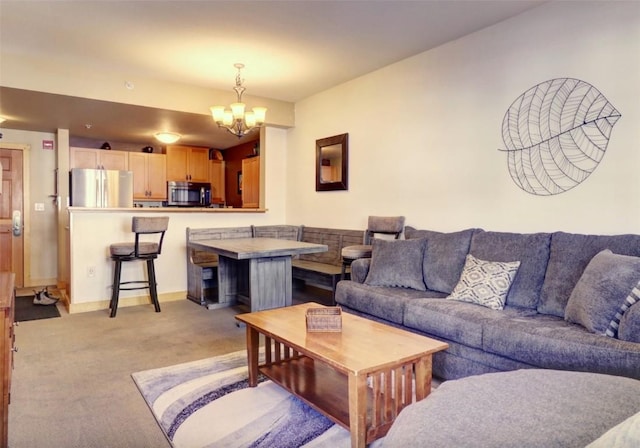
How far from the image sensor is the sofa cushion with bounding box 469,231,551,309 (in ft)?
8.94

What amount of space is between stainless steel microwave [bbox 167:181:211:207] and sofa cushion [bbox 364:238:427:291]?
4835 millimetres

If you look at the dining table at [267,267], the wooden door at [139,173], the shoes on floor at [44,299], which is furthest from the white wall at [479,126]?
the wooden door at [139,173]

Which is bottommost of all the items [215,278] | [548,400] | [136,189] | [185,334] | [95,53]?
[185,334]

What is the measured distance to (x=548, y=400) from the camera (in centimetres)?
93

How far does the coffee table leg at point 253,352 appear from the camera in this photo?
7.88 feet

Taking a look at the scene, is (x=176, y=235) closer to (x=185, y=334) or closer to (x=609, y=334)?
(x=185, y=334)

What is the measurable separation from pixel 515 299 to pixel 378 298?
0.93 meters

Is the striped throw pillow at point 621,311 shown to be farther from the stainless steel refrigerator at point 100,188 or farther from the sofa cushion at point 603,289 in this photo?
the stainless steel refrigerator at point 100,188

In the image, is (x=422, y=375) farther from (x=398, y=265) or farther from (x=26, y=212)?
(x=26, y=212)

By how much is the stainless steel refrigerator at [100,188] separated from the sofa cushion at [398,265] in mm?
4247

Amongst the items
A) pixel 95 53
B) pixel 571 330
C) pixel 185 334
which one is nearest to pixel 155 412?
pixel 185 334

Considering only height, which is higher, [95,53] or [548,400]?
[95,53]

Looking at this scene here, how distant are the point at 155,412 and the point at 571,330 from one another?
86.4 inches

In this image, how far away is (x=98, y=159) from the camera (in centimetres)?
672
